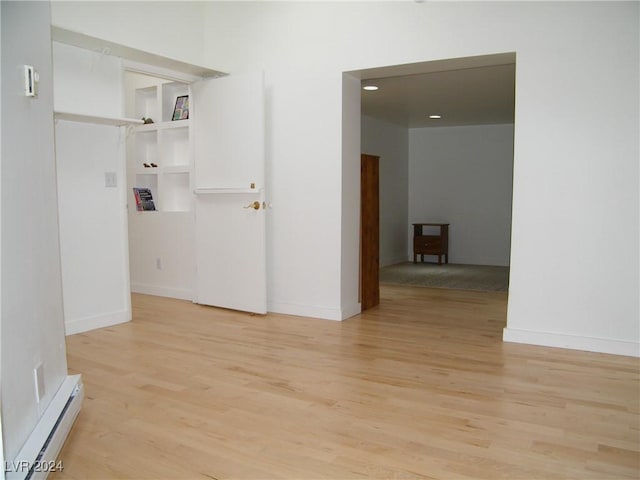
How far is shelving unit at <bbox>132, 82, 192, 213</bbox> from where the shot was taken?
539cm

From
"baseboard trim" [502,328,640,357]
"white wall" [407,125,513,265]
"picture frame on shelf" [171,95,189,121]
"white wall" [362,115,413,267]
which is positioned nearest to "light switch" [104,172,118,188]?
"picture frame on shelf" [171,95,189,121]

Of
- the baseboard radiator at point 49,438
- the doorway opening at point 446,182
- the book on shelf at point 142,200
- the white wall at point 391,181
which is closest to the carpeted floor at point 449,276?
the doorway opening at point 446,182

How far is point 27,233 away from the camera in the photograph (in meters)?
2.02

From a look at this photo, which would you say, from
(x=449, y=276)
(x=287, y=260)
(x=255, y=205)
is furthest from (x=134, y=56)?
(x=449, y=276)

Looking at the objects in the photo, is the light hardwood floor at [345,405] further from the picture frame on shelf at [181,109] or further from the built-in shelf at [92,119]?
the picture frame on shelf at [181,109]

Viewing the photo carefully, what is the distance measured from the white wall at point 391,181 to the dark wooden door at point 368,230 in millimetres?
2863

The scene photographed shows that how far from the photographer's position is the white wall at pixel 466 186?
8.44m

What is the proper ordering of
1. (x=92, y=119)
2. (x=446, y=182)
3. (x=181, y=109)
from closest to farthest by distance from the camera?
(x=92, y=119) → (x=181, y=109) → (x=446, y=182)

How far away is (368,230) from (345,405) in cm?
245

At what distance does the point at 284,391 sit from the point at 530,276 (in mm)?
1912

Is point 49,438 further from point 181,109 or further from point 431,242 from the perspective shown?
point 431,242

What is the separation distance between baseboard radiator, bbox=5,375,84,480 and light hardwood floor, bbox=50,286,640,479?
0.06 m

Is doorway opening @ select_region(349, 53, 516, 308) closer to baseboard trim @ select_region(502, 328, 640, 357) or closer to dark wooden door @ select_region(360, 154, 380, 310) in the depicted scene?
dark wooden door @ select_region(360, 154, 380, 310)

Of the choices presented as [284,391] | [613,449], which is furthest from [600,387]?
[284,391]
